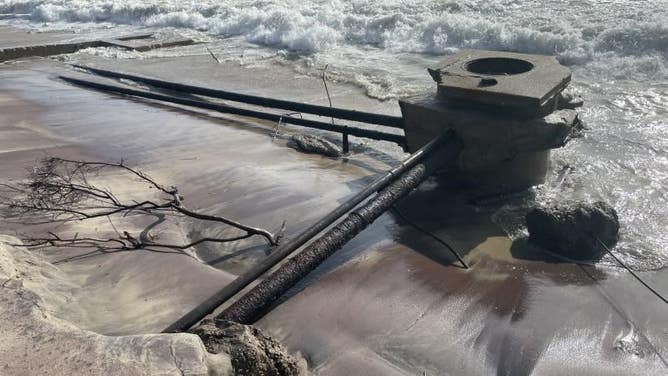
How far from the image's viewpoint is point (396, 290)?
3580 millimetres

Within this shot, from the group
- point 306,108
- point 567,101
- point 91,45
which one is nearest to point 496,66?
point 567,101

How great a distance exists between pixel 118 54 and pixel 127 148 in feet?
24.5

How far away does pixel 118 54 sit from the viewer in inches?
500

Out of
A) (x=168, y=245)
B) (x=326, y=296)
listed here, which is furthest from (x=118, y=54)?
(x=326, y=296)

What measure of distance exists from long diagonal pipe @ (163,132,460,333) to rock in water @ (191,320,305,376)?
0.54 ft

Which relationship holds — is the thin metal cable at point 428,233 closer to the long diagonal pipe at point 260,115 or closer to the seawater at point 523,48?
the long diagonal pipe at point 260,115

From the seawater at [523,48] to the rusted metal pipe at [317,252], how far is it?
1.47 metres

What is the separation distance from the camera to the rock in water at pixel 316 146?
6078mm

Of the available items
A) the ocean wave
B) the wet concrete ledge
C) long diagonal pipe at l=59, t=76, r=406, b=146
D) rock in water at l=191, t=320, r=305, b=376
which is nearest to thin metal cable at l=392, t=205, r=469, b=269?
long diagonal pipe at l=59, t=76, r=406, b=146

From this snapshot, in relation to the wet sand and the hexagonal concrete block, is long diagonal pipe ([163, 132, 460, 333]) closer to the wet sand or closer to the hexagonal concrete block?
the wet sand

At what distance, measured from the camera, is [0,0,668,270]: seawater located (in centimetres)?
499

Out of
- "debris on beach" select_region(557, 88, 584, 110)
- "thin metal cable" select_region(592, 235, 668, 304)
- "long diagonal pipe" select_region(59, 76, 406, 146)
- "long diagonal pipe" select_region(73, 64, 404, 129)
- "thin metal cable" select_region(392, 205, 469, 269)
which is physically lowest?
"thin metal cable" select_region(592, 235, 668, 304)

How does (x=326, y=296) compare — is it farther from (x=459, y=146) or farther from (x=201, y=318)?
(x=459, y=146)

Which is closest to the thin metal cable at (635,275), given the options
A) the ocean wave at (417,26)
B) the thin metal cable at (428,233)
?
the thin metal cable at (428,233)
